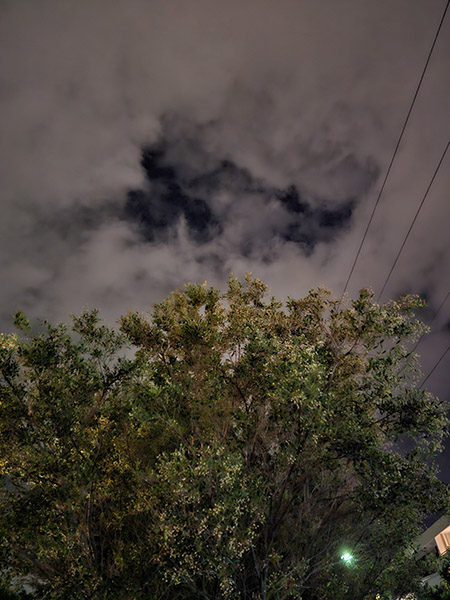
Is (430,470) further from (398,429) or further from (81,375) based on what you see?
(81,375)

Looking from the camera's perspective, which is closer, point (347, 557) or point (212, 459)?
point (212, 459)

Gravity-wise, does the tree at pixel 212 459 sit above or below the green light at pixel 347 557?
above

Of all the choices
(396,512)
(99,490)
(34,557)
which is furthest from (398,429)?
(34,557)

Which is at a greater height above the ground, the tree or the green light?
the tree

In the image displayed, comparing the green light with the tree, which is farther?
the green light

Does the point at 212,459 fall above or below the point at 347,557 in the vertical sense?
above

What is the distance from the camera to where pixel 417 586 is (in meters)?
22.2

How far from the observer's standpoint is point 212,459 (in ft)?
37.4

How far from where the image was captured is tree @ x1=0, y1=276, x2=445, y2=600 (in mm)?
11750

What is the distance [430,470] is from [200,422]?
389 inches

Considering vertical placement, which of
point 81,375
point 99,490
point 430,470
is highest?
point 81,375

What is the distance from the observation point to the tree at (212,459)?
38.5ft

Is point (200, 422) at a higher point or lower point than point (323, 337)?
lower

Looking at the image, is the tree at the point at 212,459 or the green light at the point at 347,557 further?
the green light at the point at 347,557
